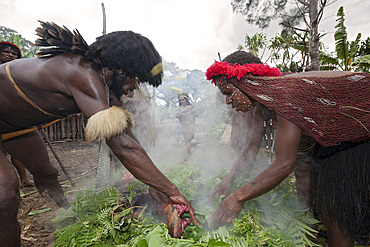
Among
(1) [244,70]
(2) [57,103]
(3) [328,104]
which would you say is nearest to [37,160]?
(2) [57,103]

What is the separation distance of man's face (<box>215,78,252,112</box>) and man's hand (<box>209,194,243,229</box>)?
2.87 ft

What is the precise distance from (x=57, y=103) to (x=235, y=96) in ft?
5.49

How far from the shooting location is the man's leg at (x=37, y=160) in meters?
2.05

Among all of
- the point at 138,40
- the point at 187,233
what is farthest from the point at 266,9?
the point at 187,233

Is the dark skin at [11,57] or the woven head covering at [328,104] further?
the dark skin at [11,57]

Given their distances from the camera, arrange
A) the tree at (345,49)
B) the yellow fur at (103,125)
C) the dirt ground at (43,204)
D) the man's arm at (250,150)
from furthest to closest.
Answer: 1. the tree at (345,49)
2. the man's arm at (250,150)
3. the dirt ground at (43,204)
4. the yellow fur at (103,125)

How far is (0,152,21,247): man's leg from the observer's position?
4.45 feet

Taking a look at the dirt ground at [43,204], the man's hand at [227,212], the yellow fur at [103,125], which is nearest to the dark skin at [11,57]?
the dirt ground at [43,204]

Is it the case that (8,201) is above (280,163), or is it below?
below

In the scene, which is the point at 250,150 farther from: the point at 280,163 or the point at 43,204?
the point at 43,204

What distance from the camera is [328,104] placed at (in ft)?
4.74

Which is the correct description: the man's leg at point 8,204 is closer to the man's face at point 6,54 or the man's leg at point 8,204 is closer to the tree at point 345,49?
the man's face at point 6,54

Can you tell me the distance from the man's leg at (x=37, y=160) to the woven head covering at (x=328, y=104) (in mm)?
2629

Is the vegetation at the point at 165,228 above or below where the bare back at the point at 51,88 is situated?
below
